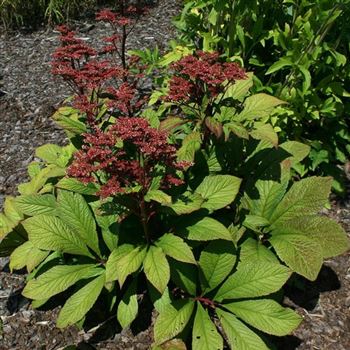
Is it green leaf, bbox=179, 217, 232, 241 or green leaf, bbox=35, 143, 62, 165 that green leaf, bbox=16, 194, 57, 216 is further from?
green leaf, bbox=179, 217, 232, 241

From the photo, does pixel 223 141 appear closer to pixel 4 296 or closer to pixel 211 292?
pixel 211 292

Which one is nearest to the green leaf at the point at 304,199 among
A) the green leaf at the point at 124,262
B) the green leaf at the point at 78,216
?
the green leaf at the point at 124,262

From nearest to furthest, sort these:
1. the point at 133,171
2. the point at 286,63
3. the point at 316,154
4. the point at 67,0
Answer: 1. the point at 133,171
2. the point at 286,63
3. the point at 316,154
4. the point at 67,0

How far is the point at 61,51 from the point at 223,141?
1.01 meters

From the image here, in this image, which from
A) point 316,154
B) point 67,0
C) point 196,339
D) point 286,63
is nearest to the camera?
point 196,339

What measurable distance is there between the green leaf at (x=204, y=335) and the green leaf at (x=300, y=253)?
49cm

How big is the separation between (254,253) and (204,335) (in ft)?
1.68

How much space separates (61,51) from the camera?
274cm

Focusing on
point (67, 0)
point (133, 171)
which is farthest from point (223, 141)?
point (67, 0)

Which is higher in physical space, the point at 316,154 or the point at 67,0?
the point at 67,0

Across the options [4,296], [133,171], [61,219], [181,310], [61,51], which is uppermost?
[61,51]

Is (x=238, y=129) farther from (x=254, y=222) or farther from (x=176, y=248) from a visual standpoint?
(x=176, y=248)

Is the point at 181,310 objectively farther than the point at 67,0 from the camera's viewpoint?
No

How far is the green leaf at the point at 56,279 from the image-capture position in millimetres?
2385
